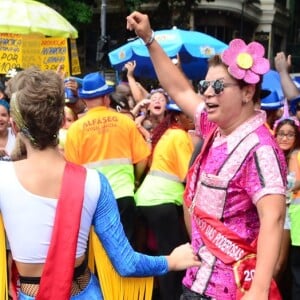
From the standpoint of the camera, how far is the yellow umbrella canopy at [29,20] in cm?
823

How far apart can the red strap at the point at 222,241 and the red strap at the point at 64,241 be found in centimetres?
60

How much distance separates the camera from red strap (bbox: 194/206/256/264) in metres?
2.71

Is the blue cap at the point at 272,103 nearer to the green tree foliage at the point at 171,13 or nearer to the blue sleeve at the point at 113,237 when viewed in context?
Result: the blue sleeve at the point at 113,237

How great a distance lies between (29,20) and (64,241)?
6.36m

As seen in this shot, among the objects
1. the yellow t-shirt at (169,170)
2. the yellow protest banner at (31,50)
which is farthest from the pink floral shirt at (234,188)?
the yellow protest banner at (31,50)

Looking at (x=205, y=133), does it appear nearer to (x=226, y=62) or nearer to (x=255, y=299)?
(x=226, y=62)

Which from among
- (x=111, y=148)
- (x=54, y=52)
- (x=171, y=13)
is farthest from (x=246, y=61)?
(x=171, y=13)

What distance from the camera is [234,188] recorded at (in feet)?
8.84

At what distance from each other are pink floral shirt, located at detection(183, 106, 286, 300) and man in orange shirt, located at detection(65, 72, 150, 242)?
2856 mm

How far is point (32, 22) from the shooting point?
8367mm

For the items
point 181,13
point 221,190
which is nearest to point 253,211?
point 221,190

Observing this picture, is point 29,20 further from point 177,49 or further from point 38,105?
point 38,105

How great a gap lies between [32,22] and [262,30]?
91.7 feet

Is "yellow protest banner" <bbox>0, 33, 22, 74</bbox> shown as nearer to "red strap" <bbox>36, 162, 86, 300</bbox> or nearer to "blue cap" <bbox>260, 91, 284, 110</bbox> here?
"blue cap" <bbox>260, 91, 284, 110</bbox>
